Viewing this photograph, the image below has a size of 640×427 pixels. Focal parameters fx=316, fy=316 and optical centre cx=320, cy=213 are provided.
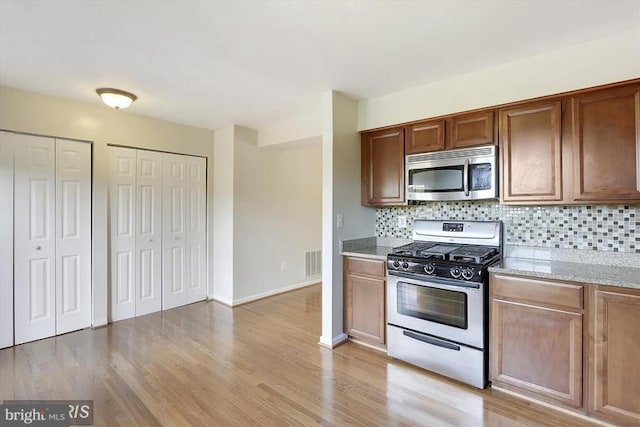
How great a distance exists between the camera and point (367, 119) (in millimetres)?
3416

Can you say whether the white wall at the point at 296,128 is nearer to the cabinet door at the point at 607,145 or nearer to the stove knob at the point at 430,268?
the stove knob at the point at 430,268

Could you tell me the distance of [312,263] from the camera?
Result: 5.50 metres

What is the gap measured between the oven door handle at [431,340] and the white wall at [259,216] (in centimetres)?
253

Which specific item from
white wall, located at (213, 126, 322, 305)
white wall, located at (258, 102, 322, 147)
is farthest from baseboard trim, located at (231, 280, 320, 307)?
white wall, located at (258, 102, 322, 147)

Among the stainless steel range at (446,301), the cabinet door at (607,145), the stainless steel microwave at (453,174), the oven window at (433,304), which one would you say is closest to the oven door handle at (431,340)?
the stainless steel range at (446,301)

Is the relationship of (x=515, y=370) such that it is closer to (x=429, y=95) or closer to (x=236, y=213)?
(x=429, y=95)

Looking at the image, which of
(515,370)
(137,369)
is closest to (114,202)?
(137,369)

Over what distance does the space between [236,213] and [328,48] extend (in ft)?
8.80

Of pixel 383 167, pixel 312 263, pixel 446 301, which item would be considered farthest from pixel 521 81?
pixel 312 263

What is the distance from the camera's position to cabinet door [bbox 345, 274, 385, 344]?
2963 millimetres

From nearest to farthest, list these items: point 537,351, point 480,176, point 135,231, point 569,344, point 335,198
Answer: point 569,344, point 537,351, point 480,176, point 335,198, point 135,231

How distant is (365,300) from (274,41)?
2.35 m

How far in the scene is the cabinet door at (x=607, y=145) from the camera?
6.74 ft

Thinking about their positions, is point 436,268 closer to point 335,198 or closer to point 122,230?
point 335,198
